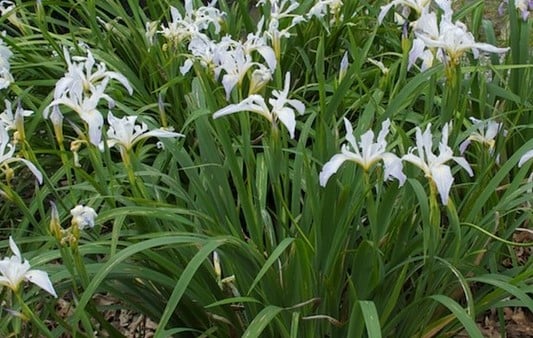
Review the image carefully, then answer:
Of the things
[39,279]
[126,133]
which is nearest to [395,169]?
[126,133]

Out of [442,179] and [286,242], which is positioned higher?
[442,179]

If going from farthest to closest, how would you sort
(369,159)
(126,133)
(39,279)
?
(126,133)
(369,159)
(39,279)

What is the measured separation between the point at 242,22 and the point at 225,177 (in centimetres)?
154

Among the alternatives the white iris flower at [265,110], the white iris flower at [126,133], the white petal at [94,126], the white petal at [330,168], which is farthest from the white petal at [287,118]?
the white petal at [94,126]

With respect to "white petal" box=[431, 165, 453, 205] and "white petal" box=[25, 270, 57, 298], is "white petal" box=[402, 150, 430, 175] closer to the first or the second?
"white petal" box=[431, 165, 453, 205]

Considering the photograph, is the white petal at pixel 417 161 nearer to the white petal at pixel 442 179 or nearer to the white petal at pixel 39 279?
the white petal at pixel 442 179

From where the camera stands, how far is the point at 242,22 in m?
3.50

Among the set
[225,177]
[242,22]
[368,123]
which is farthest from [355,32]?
[225,177]

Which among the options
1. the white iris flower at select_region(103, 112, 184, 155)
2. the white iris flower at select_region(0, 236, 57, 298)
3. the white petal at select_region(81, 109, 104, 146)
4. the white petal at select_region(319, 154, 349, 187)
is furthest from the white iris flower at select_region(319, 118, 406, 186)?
the white iris flower at select_region(0, 236, 57, 298)

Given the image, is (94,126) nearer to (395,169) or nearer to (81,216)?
(81,216)

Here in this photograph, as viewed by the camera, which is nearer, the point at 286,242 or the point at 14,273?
the point at 14,273

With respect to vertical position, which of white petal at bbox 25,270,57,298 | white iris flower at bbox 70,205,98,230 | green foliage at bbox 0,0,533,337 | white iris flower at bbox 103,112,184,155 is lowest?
green foliage at bbox 0,0,533,337


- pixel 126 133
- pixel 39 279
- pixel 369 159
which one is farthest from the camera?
pixel 126 133

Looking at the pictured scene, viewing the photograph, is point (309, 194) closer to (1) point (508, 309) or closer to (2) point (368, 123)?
(2) point (368, 123)
